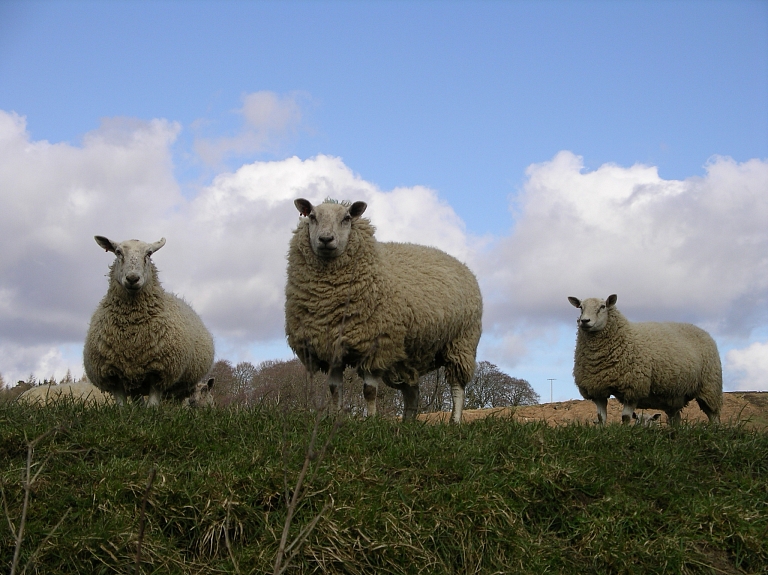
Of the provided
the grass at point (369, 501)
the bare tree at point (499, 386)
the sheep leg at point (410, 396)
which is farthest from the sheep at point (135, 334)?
the bare tree at point (499, 386)

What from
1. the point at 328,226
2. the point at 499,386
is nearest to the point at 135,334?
the point at 328,226

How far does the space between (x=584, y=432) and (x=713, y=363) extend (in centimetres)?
813

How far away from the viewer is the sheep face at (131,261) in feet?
27.1

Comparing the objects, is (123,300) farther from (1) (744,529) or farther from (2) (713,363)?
(2) (713,363)

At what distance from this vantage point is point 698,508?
198 inches

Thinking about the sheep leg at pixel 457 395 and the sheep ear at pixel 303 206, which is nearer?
the sheep ear at pixel 303 206

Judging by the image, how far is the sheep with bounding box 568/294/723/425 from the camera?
Result: 11391 millimetres

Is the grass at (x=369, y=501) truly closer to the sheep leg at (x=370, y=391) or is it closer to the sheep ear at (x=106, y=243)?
the sheep leg at (x=370, y=391)

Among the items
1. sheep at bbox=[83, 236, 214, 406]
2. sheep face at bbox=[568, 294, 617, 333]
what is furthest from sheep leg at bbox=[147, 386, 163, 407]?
sheep face at bbox=[568, 294, 617, 333]

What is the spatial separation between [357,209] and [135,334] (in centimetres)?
284

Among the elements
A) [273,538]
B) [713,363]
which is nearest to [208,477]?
[273,538]

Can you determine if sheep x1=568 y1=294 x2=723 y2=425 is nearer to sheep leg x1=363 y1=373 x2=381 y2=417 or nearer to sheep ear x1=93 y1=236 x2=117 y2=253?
sheep leg x1=363 y1=373 x2=381 y2=417

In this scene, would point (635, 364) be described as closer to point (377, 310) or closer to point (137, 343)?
point (377, 310)

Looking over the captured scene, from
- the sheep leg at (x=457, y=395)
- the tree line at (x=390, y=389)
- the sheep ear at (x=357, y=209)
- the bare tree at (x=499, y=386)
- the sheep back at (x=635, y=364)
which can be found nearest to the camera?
the sheep ear at (x=357, y=209)
